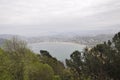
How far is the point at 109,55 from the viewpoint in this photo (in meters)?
37.3

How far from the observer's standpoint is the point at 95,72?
1468 inches

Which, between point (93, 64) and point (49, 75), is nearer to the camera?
point (49, 75)

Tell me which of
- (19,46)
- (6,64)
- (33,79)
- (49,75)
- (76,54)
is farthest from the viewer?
(76,54)

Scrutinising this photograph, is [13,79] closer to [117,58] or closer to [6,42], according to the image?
[6,42]

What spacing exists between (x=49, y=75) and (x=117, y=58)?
38.6ft

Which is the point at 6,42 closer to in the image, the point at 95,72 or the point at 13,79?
the point at 13,79

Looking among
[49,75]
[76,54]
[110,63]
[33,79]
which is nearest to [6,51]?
[33,79]

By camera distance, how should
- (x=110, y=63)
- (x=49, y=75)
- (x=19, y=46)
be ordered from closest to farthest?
1. (x=19, y=46)
2. (x=49, y=75)
3. (x=110, y=63)

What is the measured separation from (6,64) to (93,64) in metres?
20.1

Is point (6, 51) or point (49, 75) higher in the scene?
point (6, 51)

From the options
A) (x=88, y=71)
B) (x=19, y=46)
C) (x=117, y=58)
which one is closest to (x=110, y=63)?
(x=117, y=58)

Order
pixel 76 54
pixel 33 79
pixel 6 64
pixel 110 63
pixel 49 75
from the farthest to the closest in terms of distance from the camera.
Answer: pixel 76 54
pixel 110 63
pixel 49 75
pixel 33 79
pixel 6 64

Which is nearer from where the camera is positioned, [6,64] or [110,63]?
[6,64]

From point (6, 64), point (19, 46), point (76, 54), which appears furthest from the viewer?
point (76, 54)
